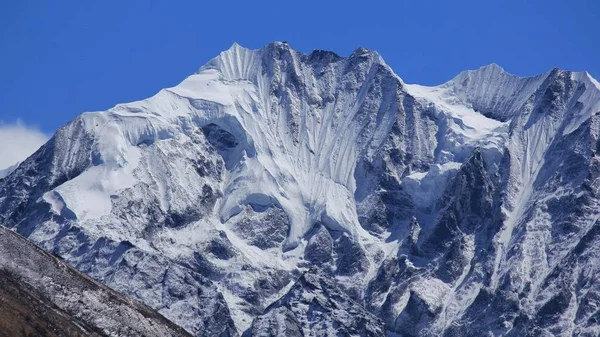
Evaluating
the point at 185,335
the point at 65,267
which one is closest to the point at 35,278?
the point at 65,267

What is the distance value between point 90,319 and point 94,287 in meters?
6.00

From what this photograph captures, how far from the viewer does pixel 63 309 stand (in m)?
170

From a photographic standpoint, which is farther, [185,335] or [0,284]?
[185,335]

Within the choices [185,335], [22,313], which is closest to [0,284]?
[22,313]

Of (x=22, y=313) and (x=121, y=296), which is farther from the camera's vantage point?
(x=121, y=296)

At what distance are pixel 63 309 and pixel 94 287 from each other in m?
6.20

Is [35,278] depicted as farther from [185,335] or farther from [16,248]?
[185,335]

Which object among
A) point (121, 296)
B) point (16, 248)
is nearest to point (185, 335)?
point (121, 296)

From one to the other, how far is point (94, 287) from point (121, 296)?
163 inches

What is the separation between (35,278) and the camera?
566 feet

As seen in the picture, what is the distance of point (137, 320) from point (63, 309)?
7776 mm

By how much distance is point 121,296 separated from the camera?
585 ft

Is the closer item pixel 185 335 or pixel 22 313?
pixel 22 313

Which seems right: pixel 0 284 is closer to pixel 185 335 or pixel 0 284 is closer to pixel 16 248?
pixel 16 248
